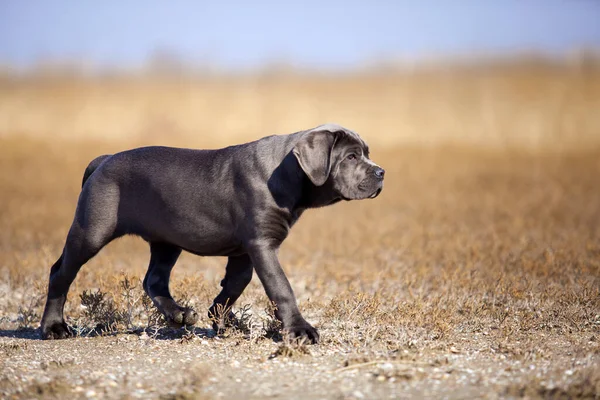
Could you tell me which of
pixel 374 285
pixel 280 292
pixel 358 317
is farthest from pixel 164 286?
pixel 374 285

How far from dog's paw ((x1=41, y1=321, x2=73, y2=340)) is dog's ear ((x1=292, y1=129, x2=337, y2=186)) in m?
2.87

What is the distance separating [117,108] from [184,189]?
29.8 meters

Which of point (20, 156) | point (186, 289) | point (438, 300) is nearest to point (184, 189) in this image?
point (186, 289)

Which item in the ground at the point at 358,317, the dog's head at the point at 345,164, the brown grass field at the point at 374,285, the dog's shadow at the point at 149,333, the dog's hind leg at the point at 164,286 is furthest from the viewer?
the dog's shadow at the point at 149,333

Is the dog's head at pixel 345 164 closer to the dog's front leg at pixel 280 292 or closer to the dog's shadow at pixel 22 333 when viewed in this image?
the dog's front leg at pixel 280 292

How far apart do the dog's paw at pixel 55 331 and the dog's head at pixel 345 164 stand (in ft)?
9.51

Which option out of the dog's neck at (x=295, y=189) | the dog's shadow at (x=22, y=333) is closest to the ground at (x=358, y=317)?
the dog's shadow at (x=22, y=333)

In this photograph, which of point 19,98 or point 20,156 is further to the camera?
point 19,98

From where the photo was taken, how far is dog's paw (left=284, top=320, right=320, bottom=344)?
661cm

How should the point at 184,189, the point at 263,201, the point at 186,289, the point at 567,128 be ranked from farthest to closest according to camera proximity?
the point at 567,128
the point at 186,289
the point at 184,189
the point at 263,201

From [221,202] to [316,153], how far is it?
992 millimetres

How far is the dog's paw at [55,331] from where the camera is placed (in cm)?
754

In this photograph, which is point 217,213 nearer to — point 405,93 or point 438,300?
point 438,300

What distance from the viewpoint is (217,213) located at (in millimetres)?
7176
